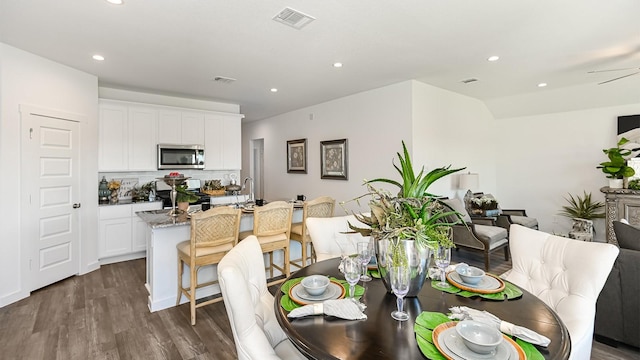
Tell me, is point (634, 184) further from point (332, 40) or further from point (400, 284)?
point (400, 284)

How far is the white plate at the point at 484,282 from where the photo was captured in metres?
1.52

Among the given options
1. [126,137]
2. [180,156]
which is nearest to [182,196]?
[180,156]

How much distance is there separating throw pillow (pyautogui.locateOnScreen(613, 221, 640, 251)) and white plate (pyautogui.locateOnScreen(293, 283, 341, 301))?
2.41 meters

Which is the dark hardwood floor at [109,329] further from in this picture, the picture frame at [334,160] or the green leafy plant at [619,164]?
the green leafy plant at [619,164]

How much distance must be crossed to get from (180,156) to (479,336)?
5.16m

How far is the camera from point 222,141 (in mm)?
5676

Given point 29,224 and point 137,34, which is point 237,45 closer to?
point 137,34

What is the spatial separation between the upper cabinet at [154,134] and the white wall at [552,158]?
18.6 feet

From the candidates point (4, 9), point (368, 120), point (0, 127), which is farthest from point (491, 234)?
point (0, 127)

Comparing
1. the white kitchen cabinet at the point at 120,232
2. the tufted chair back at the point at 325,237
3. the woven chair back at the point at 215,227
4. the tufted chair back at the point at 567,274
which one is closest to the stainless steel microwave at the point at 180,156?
the white kitchen cabinet at the point at 120,232

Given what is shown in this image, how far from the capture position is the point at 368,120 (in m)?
4.97

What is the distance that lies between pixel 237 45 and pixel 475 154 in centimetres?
478

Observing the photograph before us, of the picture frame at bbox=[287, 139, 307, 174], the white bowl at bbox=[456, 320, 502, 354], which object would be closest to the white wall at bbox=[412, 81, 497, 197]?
the picture frame at bbox=[287, 139, 307, 174]

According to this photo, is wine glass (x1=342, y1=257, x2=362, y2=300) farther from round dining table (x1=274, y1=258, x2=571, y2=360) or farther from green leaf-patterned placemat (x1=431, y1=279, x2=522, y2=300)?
green leaf-patterned placemat (x1=431, y1=279, x2=522, y2=300)
